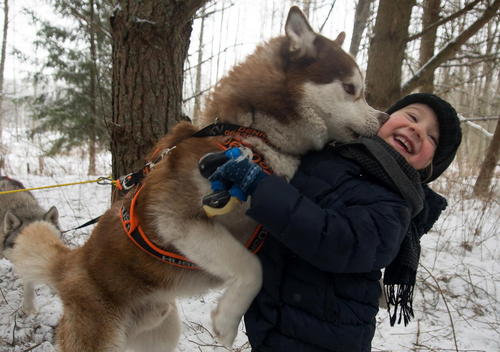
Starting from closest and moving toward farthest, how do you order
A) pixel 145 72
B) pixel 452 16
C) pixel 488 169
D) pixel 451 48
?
pixel 145 72 → pixel 452 16 → pixel 451 48 → pixel 488 169

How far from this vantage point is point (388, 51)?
4148mm

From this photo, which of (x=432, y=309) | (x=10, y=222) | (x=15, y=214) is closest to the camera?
(x=432, y=309)

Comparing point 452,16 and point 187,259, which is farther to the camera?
point 452,16

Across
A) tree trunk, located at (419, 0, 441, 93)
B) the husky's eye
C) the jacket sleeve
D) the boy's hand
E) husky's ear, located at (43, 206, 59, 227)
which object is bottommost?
husky's ear, located at (43, 206, 59, 227)

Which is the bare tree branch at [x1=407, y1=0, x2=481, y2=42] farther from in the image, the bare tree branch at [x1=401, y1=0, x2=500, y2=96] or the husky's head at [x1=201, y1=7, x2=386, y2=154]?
the husky's head at [x1=201, y1=7, x2=386, y2=154]

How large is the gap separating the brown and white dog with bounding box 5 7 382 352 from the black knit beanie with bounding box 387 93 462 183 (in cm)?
29

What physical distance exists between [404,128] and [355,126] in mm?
252

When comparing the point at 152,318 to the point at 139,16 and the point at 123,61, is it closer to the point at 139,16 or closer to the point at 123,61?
the point at 123,61

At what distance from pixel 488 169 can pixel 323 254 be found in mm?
7510

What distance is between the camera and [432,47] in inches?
261

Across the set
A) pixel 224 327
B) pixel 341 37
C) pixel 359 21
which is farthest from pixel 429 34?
pixel 224 327

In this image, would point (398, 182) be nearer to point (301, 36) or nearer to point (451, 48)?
point (301, 36)

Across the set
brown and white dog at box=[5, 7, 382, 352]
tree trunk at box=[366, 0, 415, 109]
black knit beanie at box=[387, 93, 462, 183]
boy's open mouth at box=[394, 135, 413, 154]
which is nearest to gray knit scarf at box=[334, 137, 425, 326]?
boy's open mouth at box=[394, 135, 413, 154]

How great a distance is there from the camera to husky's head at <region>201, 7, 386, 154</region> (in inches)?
66.3
